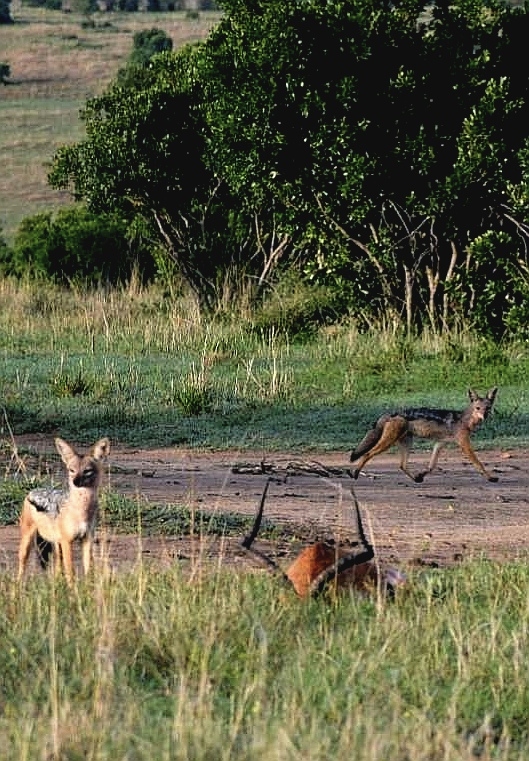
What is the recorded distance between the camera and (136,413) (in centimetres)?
1347

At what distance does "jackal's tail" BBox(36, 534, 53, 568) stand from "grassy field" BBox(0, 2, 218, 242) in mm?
33910

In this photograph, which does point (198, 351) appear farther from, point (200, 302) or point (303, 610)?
point (303, 610)

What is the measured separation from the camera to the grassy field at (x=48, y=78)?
47.3m

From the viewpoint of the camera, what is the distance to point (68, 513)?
6.88 m

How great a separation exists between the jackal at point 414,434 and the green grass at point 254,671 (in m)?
3.97

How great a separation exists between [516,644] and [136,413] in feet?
26.9

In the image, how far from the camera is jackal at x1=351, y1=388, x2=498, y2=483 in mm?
10828

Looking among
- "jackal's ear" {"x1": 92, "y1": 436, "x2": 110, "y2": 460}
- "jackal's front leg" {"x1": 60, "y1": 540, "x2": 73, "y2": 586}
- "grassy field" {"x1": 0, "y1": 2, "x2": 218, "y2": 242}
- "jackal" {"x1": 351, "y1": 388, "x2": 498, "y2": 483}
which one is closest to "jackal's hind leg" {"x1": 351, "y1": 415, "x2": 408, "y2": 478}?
"jackal" {"x1": 351, "y1": 388, "x2": 498, "y2": 483}

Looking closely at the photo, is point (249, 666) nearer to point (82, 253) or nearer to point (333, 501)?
point (333, 501)

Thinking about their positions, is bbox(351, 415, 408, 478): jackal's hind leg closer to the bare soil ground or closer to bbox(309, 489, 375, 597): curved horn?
the bare soil ground

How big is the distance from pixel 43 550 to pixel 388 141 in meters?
10.5

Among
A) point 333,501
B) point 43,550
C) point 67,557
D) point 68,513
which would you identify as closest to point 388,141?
point 333,501

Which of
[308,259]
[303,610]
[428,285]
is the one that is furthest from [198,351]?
[303,610]

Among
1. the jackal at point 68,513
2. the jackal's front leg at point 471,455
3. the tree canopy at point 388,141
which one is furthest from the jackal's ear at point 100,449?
the tree canopy at point 388,141
